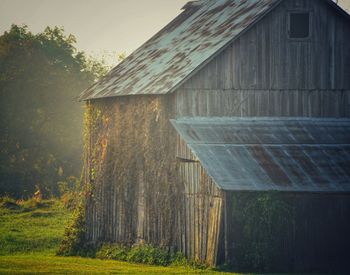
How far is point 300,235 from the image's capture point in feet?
99.5

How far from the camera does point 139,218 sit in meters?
34.8

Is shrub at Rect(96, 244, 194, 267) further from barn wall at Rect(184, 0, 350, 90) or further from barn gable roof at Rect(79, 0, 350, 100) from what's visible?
barn wall at Rect(184, 0, 350, 90)

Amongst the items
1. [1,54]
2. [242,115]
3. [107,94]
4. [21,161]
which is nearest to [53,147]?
[21,161]

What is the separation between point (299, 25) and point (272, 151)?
5.89 m

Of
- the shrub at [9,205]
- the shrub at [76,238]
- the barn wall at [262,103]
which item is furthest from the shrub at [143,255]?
the shrub at [9,205]

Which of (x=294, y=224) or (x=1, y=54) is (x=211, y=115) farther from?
(x=1, y=54)

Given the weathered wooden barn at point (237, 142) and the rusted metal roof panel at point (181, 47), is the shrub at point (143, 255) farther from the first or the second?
the rusted metal roof panel at point (181, 47)

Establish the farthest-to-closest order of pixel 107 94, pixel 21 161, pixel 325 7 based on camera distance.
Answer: pixel 21 161
pixel 107 94
pixel 325 7

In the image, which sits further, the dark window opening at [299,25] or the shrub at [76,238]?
the shrub at [76,238]

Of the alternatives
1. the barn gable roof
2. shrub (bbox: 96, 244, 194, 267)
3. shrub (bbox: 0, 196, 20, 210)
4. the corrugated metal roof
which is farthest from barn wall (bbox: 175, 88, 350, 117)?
shrub (bbox: 0, 196, 20, 210)

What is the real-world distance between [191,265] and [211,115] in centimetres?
565

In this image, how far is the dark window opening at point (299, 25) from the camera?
34.3 meters

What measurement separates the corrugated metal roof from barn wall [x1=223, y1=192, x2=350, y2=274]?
0.51 m

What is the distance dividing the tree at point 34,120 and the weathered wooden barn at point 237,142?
30.8m
